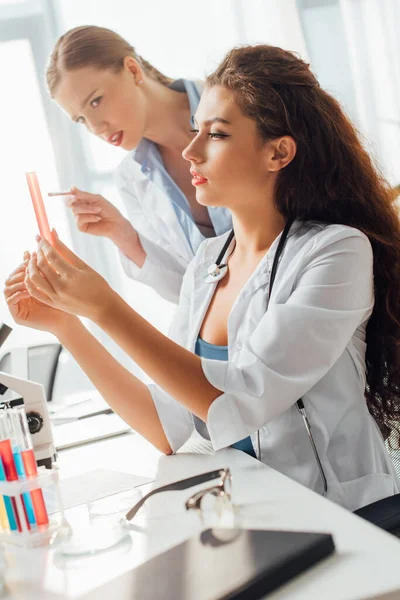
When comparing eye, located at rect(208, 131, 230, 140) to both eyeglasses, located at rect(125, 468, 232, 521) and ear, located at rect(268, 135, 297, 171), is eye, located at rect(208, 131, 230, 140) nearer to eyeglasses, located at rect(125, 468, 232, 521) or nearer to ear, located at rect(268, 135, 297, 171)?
ear, located at rect(268, 135, 297, 171)

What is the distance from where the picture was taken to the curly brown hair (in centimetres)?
134

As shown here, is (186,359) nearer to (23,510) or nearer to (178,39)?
(23,510)

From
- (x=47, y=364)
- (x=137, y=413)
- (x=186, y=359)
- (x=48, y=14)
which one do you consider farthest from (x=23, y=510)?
(x=48, y=14)

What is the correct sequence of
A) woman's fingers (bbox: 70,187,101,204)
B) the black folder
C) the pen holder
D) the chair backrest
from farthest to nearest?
the chair backrest < woman's fingers (bbox: 70,187,101,204) < the pen holder < the black folder

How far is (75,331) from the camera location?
1.39 meters

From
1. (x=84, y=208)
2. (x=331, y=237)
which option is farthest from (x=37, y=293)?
(x=84, y=208)

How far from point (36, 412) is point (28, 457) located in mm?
249

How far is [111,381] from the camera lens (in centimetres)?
141

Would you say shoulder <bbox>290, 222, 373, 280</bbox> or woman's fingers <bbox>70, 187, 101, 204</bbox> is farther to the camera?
woman's fingers <bbox>70, 187, 101, 204</bbox>

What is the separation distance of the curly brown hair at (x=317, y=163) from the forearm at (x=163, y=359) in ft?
1.20

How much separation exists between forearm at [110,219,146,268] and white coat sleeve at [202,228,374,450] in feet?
3.35

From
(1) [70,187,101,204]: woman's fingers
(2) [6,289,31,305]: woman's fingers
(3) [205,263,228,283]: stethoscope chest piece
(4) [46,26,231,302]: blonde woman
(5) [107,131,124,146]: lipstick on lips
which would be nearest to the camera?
(2) [6,289,31,305]: woman's fingers

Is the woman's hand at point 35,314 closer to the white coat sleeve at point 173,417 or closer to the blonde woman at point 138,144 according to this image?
the white coat sleeve at point 173,417

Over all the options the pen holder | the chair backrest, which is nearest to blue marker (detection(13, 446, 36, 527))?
the pen holder
